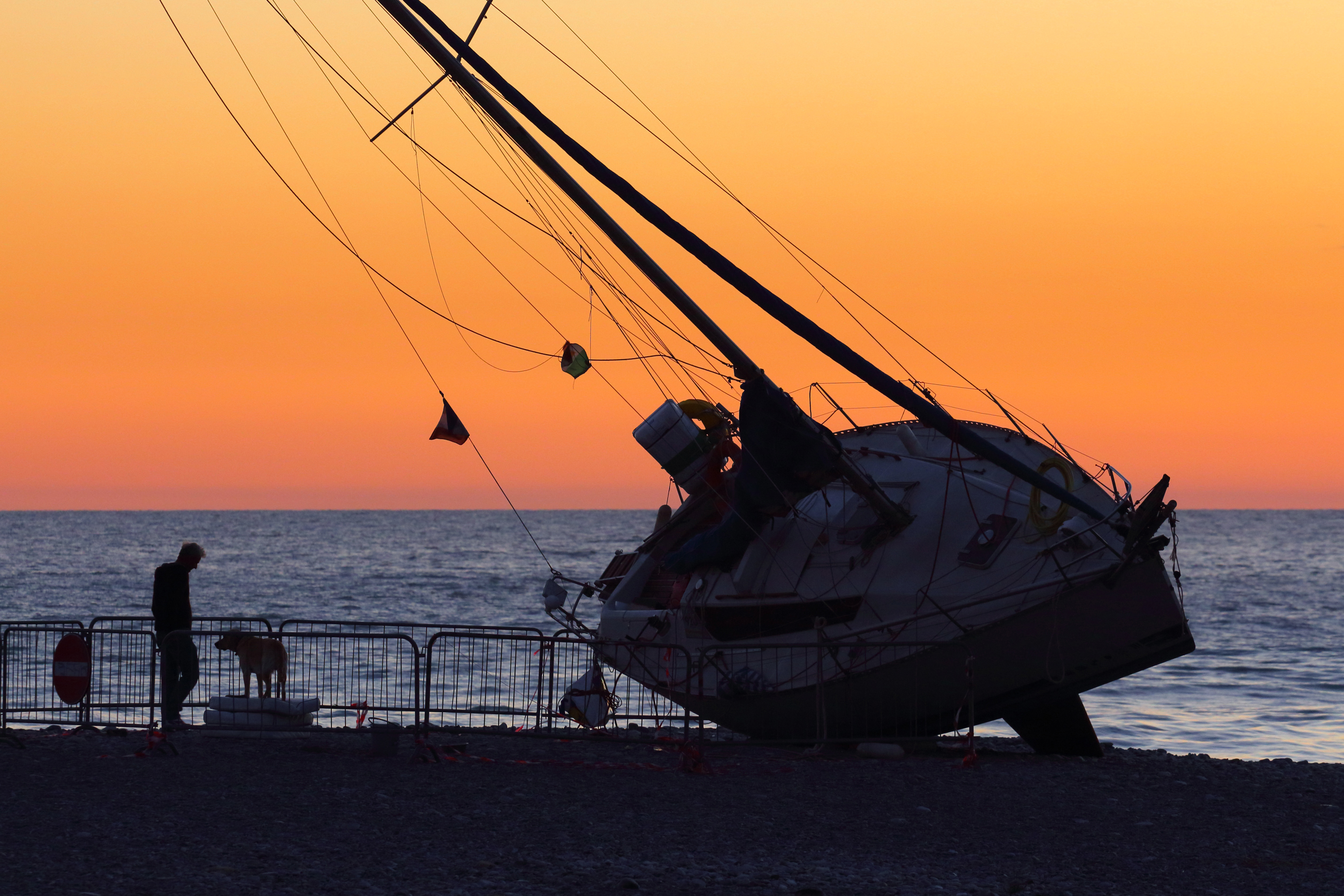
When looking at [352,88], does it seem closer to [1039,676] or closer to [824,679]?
[824,679]

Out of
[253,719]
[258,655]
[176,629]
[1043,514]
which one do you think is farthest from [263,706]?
[1043,514]

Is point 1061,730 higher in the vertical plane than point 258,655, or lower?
lower

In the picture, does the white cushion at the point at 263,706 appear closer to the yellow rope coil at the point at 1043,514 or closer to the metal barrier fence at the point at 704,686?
the metal barrier fence at the point at 704,686

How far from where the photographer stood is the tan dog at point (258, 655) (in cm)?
1541

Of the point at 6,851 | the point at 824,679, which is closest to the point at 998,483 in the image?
the point at 824,679

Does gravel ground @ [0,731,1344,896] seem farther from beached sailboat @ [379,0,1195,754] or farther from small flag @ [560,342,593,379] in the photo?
small flag @ [560,342,593,379]

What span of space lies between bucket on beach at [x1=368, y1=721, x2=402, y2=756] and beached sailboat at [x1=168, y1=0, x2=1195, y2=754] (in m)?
2.82

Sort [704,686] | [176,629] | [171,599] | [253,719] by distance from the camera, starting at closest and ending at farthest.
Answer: [253,719] < [171,599] < [176,629] < [704,686]

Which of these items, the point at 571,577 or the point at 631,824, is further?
the point at 571,577

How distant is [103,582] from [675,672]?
210 feet

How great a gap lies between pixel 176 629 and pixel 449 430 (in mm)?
4363

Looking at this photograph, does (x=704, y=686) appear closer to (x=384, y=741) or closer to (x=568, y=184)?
(x=384, y=741)

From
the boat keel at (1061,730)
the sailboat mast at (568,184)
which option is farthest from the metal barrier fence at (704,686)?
the sailboat mast at (568,184)

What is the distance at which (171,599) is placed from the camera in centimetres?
1572
